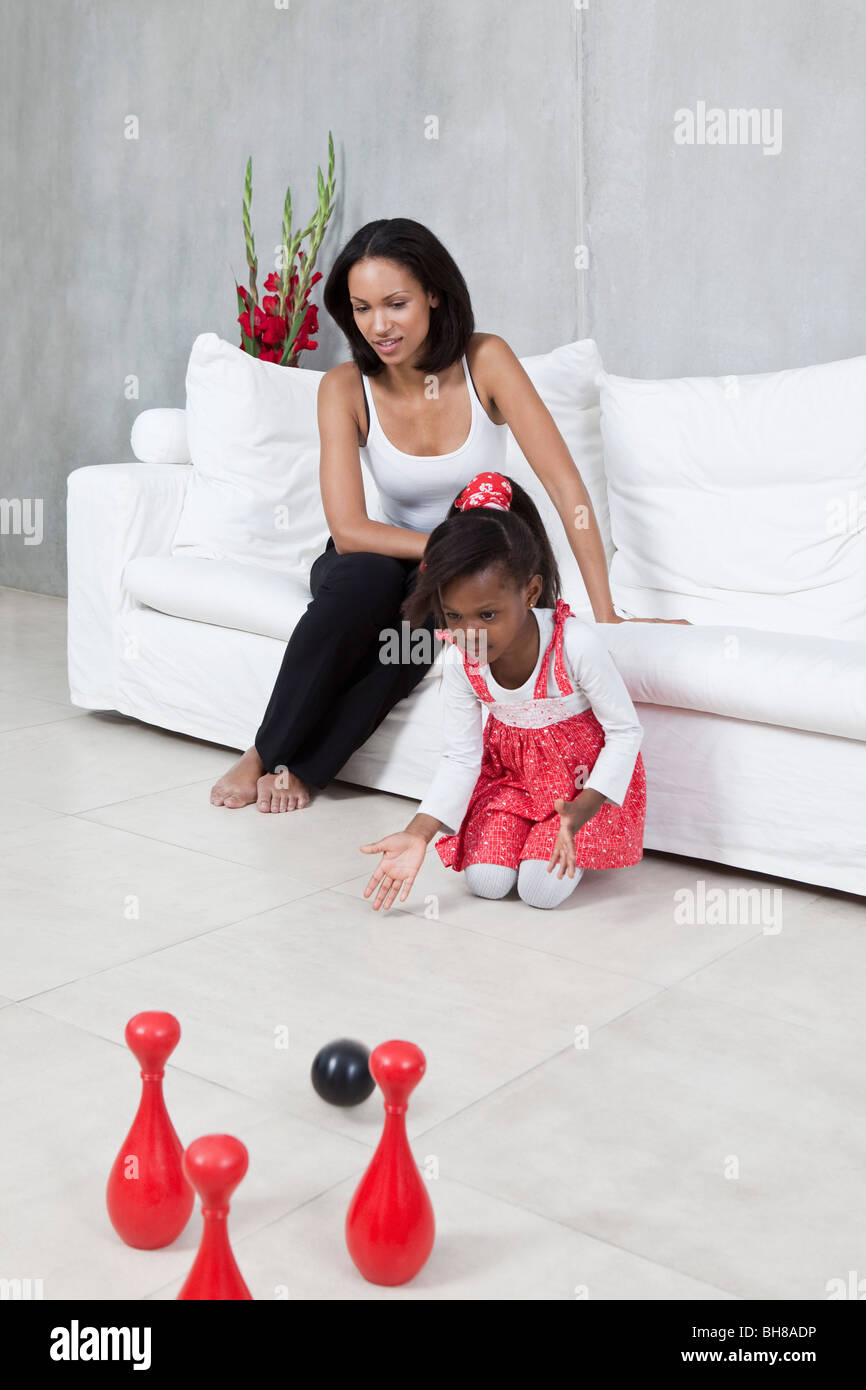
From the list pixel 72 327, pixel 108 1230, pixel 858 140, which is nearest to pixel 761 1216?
pixel 108 1230

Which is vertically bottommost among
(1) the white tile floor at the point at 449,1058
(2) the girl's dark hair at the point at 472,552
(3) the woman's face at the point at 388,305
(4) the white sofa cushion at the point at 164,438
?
(1) the white tile floor at the point at 449,1058

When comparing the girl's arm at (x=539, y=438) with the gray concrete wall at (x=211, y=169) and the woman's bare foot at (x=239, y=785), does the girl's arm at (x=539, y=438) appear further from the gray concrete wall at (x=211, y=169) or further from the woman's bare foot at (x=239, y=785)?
the gray concrete wall at (x=211, y=169)

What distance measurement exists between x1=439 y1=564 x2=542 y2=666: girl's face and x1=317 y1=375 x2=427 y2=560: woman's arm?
634 millimetres

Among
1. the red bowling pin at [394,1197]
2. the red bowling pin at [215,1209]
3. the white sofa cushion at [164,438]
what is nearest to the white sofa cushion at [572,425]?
the white sofa cushion at [164,438]

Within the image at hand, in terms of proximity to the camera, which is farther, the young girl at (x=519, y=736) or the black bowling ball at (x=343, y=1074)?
the young girl at (x=519, y=736)

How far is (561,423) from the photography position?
2826mm

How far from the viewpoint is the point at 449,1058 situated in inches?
61.1

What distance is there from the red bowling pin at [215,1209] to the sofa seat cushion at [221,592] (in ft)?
5.66

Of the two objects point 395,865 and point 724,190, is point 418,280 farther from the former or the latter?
point 395,865

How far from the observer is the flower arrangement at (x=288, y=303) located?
11.9 feet

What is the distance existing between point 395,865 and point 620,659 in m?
0.57

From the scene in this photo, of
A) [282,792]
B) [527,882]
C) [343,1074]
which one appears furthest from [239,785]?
[343,1074]

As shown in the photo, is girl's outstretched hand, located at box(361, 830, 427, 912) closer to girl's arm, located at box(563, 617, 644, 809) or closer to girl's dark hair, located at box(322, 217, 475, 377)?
girl's arm, located at box(563, 617, 644, 809)
